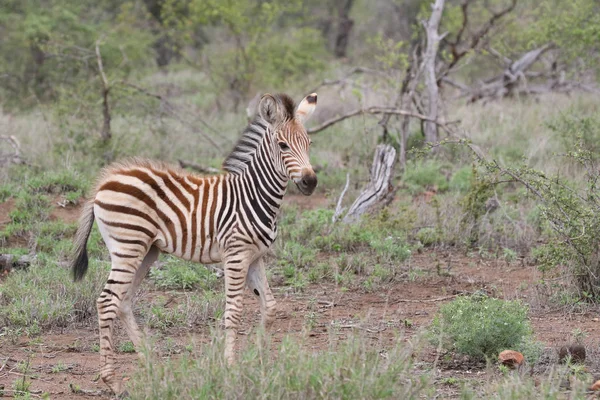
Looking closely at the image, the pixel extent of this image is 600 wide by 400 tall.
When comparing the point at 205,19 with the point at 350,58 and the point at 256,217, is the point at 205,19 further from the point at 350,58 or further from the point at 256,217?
the point at 256,217

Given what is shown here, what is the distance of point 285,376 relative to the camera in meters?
4.19

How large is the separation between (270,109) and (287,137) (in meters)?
0.26

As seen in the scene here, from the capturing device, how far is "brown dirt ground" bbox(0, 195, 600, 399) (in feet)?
18.3

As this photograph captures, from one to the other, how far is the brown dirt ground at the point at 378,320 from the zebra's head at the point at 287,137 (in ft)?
3.60

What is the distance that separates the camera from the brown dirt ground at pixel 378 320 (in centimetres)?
558

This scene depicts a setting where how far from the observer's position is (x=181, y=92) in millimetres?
21516

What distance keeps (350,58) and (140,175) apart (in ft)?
79.3

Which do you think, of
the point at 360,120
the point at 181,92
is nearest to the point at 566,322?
the point at 360,120

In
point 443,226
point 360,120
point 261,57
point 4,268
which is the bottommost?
point 4,268

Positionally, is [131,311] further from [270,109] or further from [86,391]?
[270,109]

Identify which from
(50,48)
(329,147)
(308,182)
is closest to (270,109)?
(308,182)

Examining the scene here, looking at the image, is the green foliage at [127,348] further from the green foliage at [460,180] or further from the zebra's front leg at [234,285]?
the green foliage at [460,180]

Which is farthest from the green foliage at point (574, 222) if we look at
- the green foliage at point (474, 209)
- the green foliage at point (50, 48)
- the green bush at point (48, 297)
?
the green foliage at point (50, 48)

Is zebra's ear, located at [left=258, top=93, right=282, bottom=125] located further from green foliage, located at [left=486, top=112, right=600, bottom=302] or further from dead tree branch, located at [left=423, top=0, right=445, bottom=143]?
dead tree branch, located at [left=423, top=0, right=445, bottom=143]
